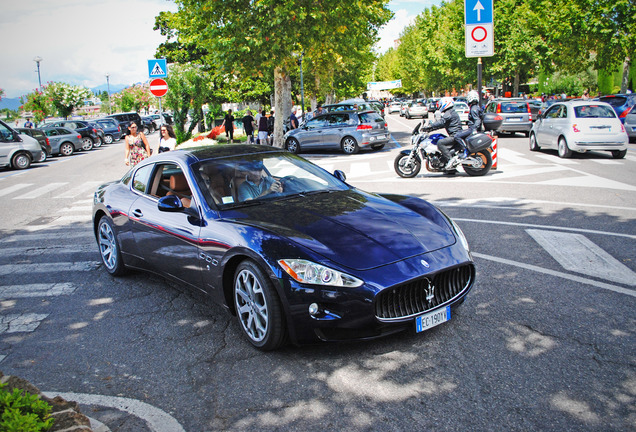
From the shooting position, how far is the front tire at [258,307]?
153 inches

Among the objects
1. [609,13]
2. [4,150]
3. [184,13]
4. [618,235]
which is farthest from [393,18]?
[618,235]

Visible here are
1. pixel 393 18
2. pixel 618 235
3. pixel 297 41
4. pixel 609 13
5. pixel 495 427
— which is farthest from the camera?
pixel 393 18

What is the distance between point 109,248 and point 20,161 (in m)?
18.8

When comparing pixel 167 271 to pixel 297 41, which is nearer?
pixel 167 271

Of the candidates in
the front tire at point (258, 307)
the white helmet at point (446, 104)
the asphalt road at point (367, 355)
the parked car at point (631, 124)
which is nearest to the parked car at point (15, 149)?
the asphalt road at point (367, 355)

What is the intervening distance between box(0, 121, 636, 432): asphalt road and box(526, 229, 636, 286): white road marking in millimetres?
23

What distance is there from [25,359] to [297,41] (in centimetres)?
1898

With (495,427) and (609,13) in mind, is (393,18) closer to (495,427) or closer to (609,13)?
(609,13)

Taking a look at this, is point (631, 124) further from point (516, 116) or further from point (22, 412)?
point (22, 412)

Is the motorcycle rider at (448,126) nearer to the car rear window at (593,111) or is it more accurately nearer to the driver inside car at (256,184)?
the car rear window at (593,111)

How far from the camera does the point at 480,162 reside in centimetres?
1301

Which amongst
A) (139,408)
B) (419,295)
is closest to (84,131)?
(139,408)

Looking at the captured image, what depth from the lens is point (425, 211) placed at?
4867 millimetres

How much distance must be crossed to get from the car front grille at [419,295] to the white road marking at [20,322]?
331 cm
